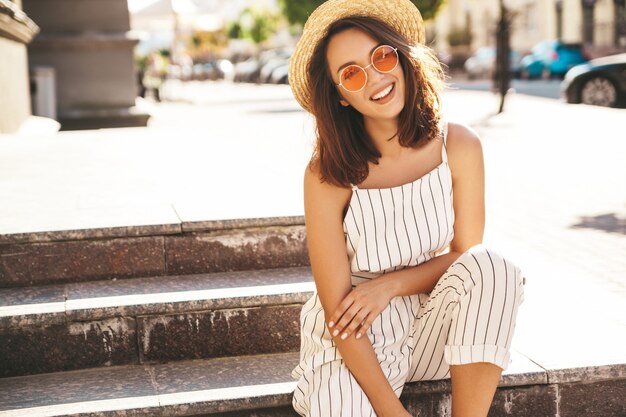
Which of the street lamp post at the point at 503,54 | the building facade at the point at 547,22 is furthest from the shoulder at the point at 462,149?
the building facade at the point at 547,22

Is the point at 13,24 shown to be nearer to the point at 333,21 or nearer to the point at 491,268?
the point at 333,21

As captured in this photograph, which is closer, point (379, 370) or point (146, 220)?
point (379, 370)

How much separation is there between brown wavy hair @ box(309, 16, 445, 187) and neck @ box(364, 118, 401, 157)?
0.02 metres

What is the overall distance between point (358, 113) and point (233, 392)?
1037 millimetres

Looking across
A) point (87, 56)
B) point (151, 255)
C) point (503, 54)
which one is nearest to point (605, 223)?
point (151, 255)

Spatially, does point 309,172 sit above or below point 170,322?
above

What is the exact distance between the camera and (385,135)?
2955 millimetres

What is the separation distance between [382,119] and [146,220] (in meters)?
1.44

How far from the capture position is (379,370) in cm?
271

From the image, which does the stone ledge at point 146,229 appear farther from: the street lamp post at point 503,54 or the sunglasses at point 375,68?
the street lamp post at point 503,54

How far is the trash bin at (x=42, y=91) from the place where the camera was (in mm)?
9820

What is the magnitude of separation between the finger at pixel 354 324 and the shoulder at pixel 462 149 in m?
0.58

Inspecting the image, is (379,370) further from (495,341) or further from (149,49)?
(149,49)

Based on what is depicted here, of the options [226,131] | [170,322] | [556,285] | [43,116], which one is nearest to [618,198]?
[556,285]
